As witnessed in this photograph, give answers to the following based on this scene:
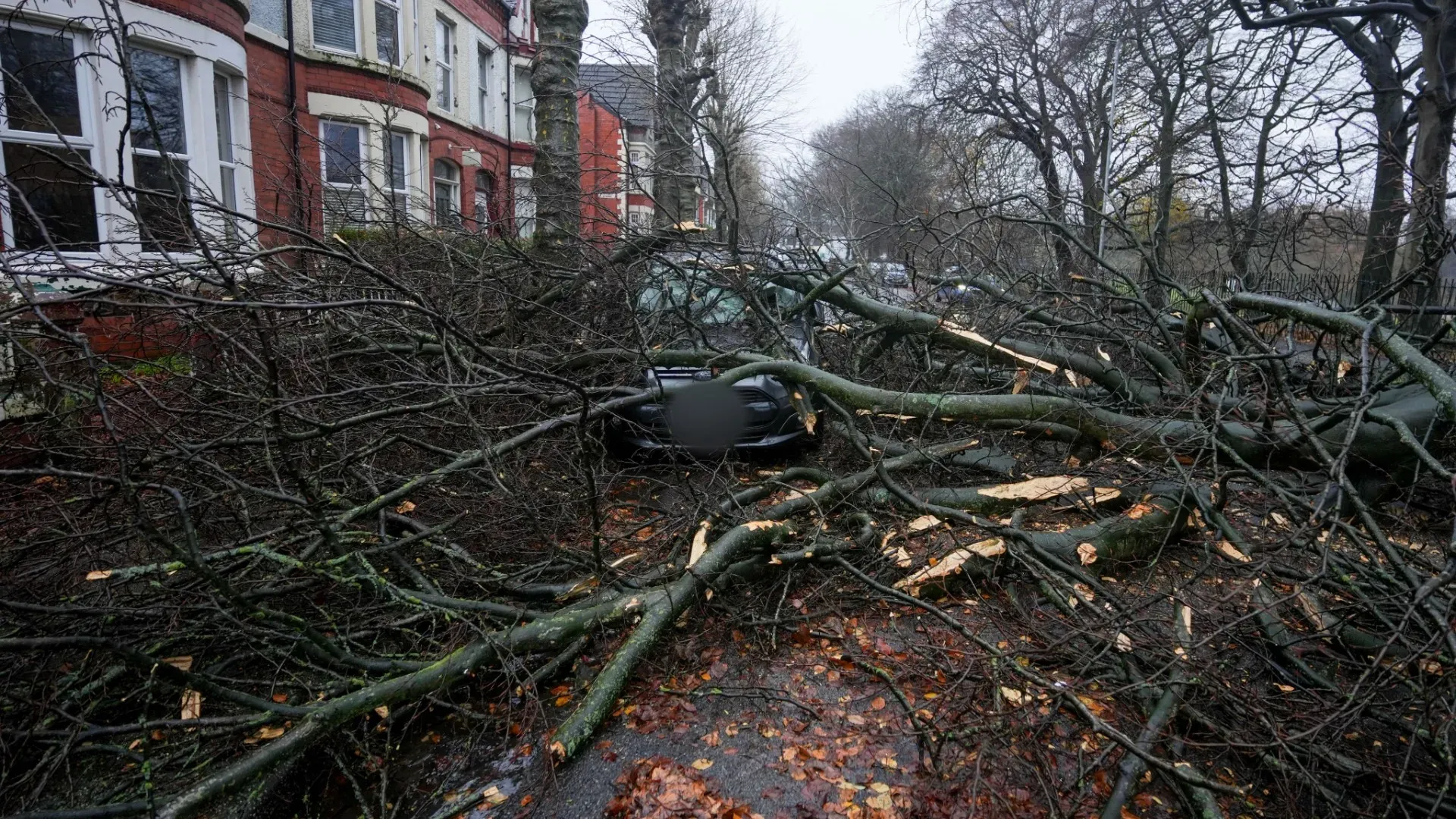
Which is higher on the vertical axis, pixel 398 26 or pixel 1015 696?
pixel 398 26

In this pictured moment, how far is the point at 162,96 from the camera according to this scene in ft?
29.8

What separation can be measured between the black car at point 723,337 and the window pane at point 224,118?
7193 millimetres

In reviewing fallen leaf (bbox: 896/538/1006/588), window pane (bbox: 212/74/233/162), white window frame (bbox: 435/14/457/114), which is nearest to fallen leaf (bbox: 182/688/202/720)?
fallen leaf (bbox: 896/538/1006/588)

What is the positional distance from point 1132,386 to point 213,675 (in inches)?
209

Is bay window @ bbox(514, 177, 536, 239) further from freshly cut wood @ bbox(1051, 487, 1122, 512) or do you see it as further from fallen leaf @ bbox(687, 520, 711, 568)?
freshly cut wood @ bbox(1051, 487, 1122, 512)

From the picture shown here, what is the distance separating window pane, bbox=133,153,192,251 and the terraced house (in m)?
0.03

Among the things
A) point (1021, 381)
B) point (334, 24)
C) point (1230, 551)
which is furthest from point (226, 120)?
point (1230, 551)

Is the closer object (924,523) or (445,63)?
(924,523)

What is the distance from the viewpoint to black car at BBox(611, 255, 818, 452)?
5750 mm

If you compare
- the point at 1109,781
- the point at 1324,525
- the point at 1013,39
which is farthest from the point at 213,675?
the point at 1013,39

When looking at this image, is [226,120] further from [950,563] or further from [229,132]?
[950,563]

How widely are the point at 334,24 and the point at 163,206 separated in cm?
1099

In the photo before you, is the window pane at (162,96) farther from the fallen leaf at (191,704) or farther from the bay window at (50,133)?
the fallen leaf at (191,704)

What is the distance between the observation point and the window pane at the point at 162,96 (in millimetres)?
8805
